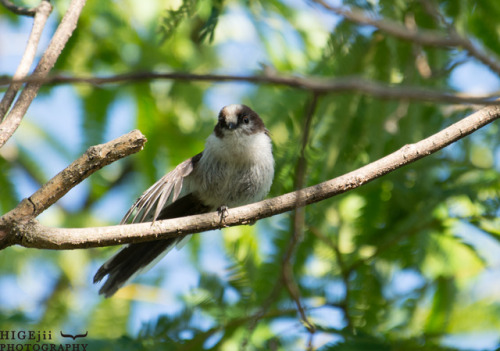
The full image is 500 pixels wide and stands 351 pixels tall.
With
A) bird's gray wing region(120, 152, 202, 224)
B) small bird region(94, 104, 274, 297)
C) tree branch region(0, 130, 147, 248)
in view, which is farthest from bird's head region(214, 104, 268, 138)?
tree branch region(0, 130, 147, 248)

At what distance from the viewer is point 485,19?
3.38 metres


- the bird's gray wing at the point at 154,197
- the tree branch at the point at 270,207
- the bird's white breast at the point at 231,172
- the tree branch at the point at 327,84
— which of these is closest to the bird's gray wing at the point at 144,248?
the bird's gray wing at the point at 154,197

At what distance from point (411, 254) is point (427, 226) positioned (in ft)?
0.76

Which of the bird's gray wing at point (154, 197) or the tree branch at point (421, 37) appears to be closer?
the tree branch at point (421, 37)

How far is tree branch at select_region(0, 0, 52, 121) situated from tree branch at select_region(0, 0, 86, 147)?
5 cm

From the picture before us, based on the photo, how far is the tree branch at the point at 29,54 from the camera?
2592mm

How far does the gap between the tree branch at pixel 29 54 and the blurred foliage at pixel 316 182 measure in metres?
0.63

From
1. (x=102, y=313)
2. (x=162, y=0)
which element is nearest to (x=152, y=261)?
(x=102, y=313)

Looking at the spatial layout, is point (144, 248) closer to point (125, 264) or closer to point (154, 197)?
point (125, 264)

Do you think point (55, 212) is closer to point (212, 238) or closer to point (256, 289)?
point (212, 238)

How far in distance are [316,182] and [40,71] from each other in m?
1.64

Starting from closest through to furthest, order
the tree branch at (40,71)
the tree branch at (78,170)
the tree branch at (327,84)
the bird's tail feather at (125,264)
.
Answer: the tree branch at (327,84)
the tree branch at (78,170)
the tree branch at (40,71)
the bird's tail feather at (125,264)

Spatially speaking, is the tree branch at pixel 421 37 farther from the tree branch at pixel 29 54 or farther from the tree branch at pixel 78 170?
the tree branch at pixel 29 54

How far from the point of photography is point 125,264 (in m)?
3.41
